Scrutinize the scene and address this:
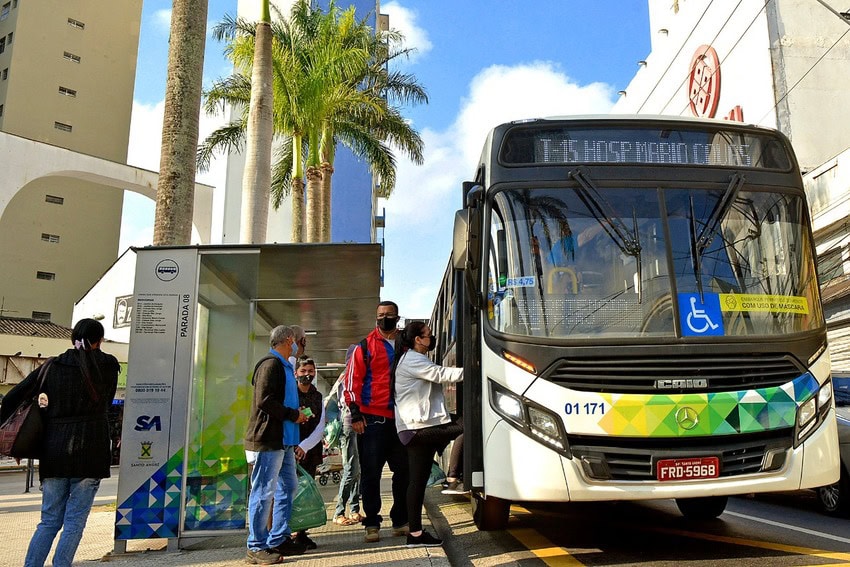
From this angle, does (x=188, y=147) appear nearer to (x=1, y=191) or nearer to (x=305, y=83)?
(x=305, y=83)

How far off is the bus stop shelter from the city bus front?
2.83 m

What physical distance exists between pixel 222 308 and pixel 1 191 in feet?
77.6

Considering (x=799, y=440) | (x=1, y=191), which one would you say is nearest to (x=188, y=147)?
(x=799, y=440)

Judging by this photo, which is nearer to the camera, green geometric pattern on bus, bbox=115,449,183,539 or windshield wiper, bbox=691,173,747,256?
windshield wiper, bbox=691,173,747,256

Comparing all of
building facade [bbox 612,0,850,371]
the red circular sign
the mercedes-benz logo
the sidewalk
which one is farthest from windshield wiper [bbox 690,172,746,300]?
the red circular sign

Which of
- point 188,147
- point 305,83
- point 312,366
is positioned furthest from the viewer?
point 305,83

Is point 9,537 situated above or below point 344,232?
below

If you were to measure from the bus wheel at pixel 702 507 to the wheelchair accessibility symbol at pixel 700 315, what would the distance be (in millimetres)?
2621

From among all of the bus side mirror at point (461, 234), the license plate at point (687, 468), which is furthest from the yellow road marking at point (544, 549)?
the bus side mirror at point (461, 234)

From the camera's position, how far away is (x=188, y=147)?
10.5m

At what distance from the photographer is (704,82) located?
1288 inches

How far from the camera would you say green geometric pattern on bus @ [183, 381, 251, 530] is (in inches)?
297

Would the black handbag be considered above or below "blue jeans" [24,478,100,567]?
→ above

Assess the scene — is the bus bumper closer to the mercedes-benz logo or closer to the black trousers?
the mercedes-benz logo
